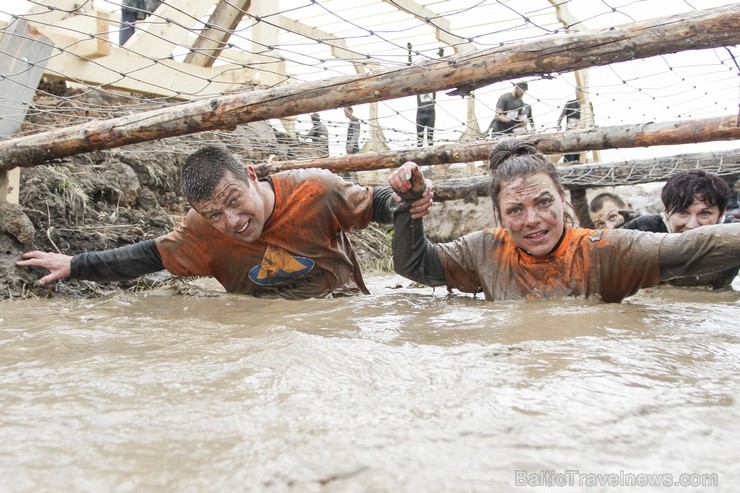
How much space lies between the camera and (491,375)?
165 cm

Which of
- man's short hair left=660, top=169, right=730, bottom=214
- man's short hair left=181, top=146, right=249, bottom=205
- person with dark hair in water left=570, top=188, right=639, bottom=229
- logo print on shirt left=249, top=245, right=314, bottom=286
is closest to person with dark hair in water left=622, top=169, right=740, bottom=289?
man's short hair left=660, top=169, right=730, bottom=214

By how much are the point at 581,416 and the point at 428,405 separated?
34cm

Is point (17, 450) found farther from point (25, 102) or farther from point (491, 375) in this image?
point (25, 102)

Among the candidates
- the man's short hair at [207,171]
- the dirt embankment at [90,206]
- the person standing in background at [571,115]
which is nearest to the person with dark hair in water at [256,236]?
the man's short hair at [207,171]

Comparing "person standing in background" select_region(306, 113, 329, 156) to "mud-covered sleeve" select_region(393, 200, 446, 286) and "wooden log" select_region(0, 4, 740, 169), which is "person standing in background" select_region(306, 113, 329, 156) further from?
"mud-covered sleeve" select_region(393, 200, 446, 286)

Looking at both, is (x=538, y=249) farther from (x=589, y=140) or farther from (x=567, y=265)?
(x=589, y=140)

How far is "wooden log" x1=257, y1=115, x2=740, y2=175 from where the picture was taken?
14.0 feet

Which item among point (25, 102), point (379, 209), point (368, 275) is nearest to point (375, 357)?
point (379, 209)

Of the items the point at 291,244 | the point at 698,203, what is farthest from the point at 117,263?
the point at 698,203

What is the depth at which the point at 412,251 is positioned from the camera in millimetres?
3258

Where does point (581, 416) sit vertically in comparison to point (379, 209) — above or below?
below

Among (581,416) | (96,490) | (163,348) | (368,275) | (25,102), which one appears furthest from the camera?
(368,275)

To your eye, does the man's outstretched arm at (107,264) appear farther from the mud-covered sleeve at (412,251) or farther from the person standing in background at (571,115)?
the person standing in background at (571,115)

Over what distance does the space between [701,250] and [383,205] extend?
5.30 ft
